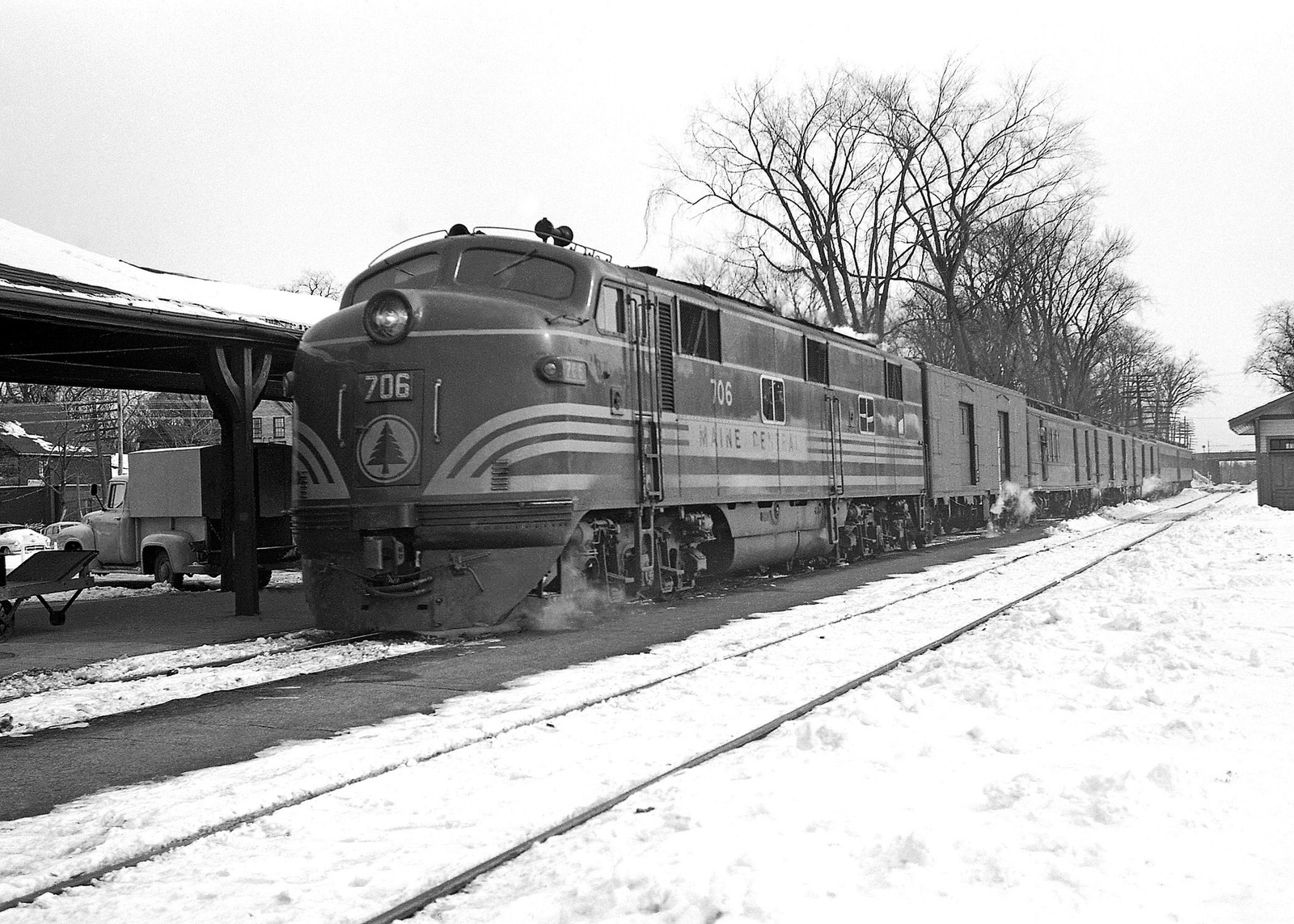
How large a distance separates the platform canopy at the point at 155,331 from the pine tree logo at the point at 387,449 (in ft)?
10.8

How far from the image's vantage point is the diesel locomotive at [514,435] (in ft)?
33.0

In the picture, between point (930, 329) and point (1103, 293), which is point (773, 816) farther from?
point (1103, 293)

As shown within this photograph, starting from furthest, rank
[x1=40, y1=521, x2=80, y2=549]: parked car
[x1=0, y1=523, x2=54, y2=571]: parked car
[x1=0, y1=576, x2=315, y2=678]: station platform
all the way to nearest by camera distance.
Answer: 1. [x1=0, y1=523, x2=54, y2=571]: parked car
2. [x1=40, y1=521, x2=80, y2=549]: parked car
3. [x1=0, y1=576, x2=315, y2=678]: station platform

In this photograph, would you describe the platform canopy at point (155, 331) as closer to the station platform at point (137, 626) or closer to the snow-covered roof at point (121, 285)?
the snow-covered roof at point (121, 285)

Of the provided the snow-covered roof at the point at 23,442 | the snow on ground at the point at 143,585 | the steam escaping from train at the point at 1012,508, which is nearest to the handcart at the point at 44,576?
the snow on ground at the point at 143,585

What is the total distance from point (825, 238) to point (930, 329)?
1050 centimetres

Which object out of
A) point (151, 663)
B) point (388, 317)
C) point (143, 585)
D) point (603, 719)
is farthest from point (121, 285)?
point (143, 585)

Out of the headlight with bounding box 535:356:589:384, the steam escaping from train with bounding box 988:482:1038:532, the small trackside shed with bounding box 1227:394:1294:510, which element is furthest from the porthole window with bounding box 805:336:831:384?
the small trackside shed with bounding box 1227:394:1294:510

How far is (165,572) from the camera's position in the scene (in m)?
19.7

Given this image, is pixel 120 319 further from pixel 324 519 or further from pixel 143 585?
pixel 143 585

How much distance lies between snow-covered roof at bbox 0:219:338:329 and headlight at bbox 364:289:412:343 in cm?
307

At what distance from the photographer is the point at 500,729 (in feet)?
21.3

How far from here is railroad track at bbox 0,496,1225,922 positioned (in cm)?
435

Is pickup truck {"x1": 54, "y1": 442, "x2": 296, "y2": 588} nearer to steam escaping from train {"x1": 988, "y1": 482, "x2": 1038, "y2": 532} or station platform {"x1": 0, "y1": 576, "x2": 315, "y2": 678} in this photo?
station platform {"x1": 0, "y1": 576, "x2": 315, "y2": 678}
